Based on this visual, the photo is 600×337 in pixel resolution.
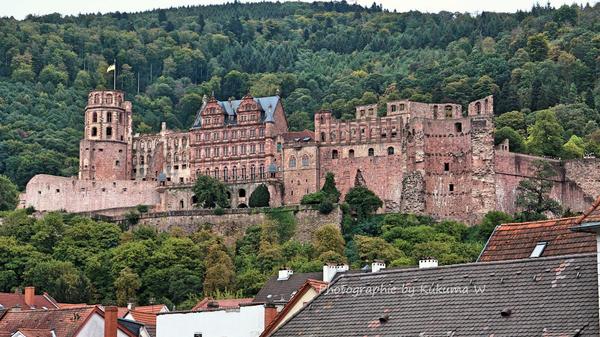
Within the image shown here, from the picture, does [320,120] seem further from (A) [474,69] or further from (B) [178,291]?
(A) [474,69]

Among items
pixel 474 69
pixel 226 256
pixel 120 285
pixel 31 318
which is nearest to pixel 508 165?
pixel 226 256

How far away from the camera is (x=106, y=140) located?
150 m

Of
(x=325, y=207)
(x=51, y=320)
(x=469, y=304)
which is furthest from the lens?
(x=325, y=207)

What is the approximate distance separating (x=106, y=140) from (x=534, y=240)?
382ft

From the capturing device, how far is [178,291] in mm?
116062

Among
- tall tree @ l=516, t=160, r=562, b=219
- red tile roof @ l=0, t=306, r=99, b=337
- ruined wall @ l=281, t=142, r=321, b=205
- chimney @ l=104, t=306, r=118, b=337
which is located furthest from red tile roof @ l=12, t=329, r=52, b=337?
ruined wall @ l=281, t=142, r=321, b=205

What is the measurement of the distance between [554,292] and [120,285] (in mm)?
89351

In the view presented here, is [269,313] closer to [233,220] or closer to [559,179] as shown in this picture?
[233,220]

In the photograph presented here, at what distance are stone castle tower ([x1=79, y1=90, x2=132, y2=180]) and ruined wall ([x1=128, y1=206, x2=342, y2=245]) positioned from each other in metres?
13.2

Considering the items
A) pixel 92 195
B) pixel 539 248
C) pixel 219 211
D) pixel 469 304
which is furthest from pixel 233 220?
pixel 469 304

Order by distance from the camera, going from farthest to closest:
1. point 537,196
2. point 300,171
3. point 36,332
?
point 300,171
point 537,196
point 36,332

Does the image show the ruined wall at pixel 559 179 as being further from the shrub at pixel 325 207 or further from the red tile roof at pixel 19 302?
the red tile roof at pixel 19 302

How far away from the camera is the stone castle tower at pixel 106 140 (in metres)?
148

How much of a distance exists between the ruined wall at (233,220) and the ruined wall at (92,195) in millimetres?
4729
